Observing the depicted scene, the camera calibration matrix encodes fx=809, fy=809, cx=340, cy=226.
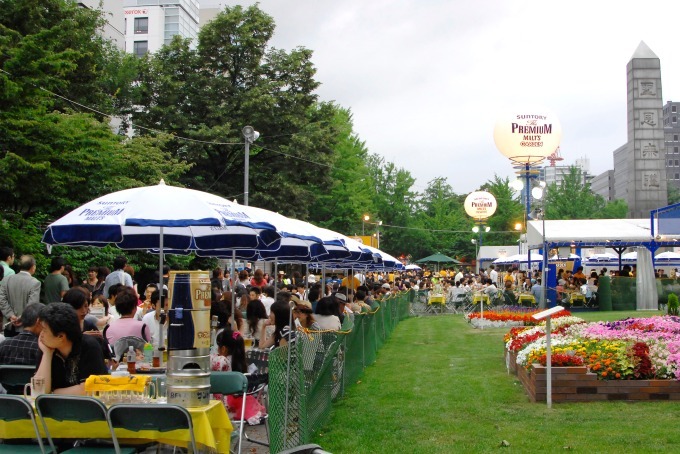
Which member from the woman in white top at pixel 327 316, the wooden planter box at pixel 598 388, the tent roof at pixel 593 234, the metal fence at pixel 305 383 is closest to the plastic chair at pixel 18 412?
the metal fence at pixel 305 383

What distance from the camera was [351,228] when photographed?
60875 mm

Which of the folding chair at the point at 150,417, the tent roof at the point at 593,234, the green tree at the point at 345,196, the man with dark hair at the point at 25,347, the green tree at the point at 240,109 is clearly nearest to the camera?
the folding chair at the point at 150,417

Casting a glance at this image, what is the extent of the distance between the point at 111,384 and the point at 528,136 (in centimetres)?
3017

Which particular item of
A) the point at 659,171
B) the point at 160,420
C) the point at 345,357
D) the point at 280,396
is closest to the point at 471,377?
the point at 345,357

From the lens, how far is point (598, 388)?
1084 centimetres

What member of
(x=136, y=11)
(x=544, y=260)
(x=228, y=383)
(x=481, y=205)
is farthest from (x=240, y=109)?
(x=136, y=11)

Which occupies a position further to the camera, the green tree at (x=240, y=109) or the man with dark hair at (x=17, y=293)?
the green tree at (x=240, y=109)

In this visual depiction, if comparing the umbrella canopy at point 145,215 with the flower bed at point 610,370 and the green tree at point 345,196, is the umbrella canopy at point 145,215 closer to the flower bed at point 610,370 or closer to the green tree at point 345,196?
the flower bed at point 610,370

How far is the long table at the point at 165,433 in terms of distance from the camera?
5.50 m

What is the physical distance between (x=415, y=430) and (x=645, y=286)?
985 inches

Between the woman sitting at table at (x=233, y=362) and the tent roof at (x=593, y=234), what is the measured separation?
2468cm

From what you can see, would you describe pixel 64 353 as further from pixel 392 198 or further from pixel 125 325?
pixel 392 198

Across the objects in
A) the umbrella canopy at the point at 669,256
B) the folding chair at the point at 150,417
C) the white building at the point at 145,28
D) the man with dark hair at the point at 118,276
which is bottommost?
the folding chair at the point at 150,417

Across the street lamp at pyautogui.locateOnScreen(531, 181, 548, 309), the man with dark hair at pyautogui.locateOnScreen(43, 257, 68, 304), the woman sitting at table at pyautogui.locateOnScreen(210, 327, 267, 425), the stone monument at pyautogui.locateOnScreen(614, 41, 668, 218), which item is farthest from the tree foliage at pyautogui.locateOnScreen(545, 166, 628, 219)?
the woman sitting at table at pyautogui.locateOnScreen(210, 327, 267, 425)
